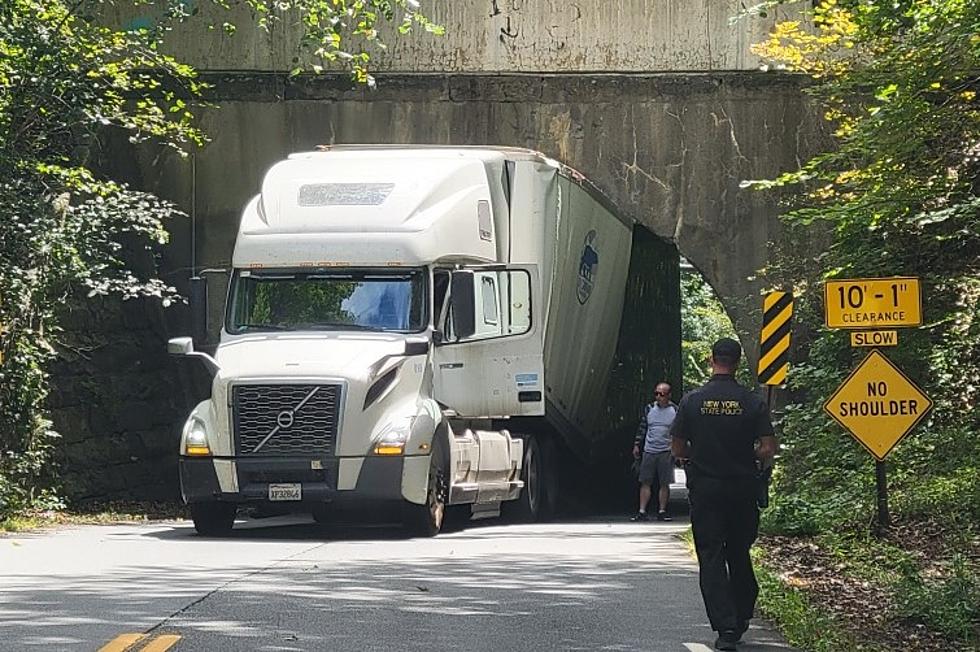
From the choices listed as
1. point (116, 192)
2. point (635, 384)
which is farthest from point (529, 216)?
point (635, 384)

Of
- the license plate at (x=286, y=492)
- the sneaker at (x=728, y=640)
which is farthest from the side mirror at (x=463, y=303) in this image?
the sneaker at (x=728, y=640)

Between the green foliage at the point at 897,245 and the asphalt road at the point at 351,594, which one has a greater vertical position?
the green foliage at the point at 897,245

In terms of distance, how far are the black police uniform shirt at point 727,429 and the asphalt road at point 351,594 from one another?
3.22 ft

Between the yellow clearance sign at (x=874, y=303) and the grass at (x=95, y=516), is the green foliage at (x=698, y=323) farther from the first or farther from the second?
the yellow clearance sign at (x=874, y=303)

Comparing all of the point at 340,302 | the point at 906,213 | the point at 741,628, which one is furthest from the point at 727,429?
the point at 906,213

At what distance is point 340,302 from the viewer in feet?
58.2

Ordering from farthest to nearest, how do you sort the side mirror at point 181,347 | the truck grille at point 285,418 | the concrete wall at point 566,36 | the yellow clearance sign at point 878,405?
the concrete wall at point 566,36 < the side mirror at point 181,347 < the truck grille at point 285,418 < the yellow clearance sign at point 878,405

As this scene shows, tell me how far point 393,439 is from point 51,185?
21.0ft

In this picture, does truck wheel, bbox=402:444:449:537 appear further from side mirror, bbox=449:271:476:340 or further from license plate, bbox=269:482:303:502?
side mirror, bbox=449:271:476:340

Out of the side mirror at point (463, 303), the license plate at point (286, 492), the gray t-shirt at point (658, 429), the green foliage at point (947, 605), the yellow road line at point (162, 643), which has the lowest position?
the green foliage at point (947, 605)

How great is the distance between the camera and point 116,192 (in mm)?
21109

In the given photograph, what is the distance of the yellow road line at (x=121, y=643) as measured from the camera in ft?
28.7

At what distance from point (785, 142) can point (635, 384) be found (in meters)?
4.44

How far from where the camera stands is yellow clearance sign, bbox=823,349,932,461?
48.6ft
